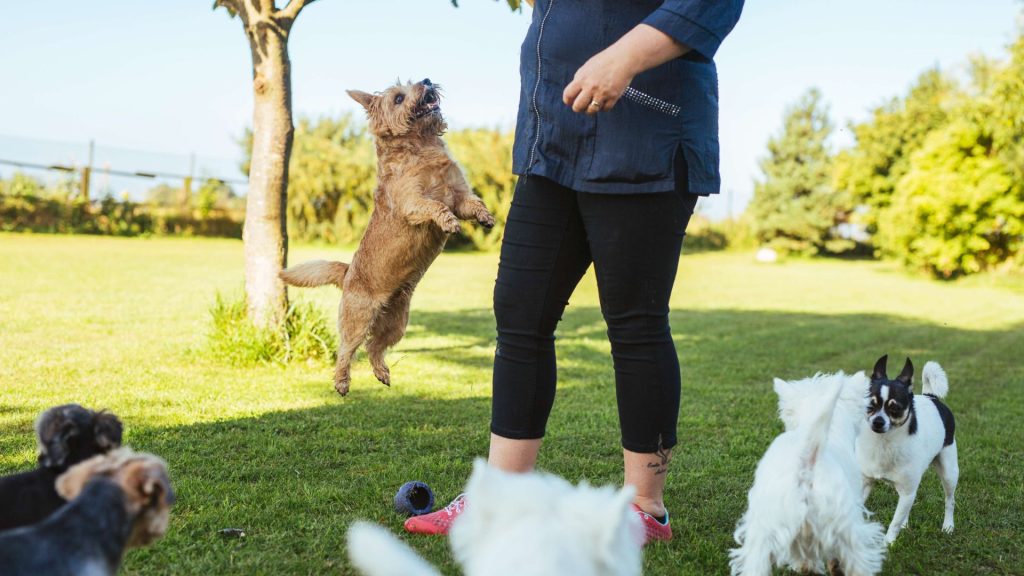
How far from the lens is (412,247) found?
10.6 ft

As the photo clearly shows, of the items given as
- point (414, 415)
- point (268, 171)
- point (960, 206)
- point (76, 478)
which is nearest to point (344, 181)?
point (960, 206)

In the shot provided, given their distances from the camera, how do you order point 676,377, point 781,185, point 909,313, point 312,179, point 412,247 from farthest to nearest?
point 781,185, point 312,179, point 909,313, point 412,247, point 676,377

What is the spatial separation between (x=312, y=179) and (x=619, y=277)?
2440 centimetres

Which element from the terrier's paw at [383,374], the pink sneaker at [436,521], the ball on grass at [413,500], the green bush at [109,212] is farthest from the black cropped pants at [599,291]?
the green bush at [109,212]

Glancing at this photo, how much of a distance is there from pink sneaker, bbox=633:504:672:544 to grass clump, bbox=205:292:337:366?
13.9 ft

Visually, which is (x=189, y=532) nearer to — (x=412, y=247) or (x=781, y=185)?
Answer: (x=412, y=247)

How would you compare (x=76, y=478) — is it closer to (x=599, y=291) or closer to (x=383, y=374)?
(x=599, y=291)

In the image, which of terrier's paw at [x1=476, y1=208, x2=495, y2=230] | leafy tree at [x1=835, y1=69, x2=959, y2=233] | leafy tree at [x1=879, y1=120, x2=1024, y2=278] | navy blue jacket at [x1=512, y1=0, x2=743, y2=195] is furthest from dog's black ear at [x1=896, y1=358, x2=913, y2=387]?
leafy tree at [x1=835, y1=69, x2=959, y2=233]

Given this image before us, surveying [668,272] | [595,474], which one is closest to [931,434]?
[595,474]

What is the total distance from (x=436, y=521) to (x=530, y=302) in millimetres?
883

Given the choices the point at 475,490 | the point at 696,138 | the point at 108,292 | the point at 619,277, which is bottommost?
the point at 108,292

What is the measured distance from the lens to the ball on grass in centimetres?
323

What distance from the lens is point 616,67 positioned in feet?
7.42

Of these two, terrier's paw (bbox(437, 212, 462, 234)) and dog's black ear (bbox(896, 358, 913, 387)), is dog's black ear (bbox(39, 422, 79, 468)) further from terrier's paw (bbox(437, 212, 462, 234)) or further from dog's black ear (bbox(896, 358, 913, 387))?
dog's black ear (bbox(896, 358, 913, 387))
